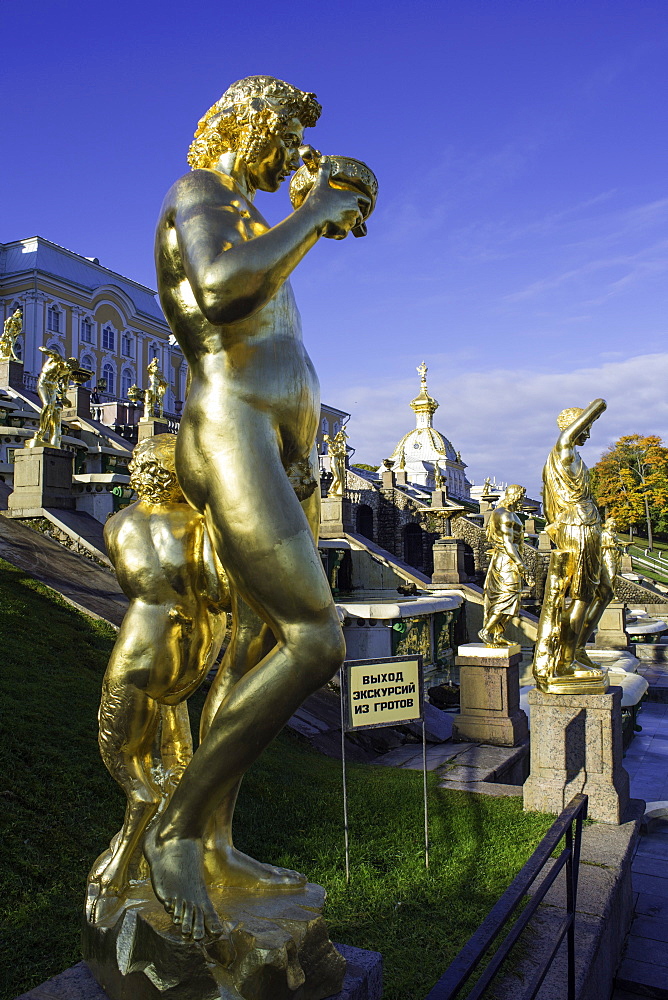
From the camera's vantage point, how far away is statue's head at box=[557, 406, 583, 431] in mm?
6012

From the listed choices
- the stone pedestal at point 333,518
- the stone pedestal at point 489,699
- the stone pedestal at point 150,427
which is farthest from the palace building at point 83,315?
the stone pedestal at point 489,699

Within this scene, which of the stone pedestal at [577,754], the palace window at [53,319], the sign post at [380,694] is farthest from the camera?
the palace window at [53,319]

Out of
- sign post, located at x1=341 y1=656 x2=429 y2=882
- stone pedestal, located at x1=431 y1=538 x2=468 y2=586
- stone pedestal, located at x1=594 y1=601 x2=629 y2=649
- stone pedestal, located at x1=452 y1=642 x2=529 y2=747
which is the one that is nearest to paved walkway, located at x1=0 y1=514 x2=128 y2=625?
stone pedestal, located at x1=452 y1=642 x2=529 y2=747

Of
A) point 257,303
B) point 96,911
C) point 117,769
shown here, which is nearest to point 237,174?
point 257,303

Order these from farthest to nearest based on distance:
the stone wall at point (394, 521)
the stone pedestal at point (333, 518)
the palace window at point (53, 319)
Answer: the palace window at point (53, 319) → the stone wall at point (394, 521) → the stone pedestal at point (333, 518)

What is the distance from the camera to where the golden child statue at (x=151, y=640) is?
2.13 meters

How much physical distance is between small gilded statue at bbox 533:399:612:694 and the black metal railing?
2613mm

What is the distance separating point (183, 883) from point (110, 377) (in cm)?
5205

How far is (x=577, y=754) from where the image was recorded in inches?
219

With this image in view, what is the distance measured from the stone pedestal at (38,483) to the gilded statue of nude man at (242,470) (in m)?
11.3

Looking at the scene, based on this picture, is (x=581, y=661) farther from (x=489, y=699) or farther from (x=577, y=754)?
(x=489, y=699)

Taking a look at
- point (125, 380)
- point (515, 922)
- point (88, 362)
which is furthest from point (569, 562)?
point (125, 380)

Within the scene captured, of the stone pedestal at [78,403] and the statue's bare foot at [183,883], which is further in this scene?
the stone pedestal at [78,403]

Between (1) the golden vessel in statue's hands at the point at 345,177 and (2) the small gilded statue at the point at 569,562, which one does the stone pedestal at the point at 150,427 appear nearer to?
(2) the small gilded statue at the point at 569,562
